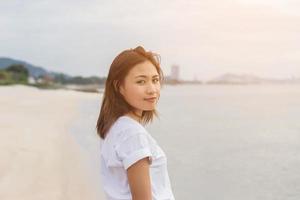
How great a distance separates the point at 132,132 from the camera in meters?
1.02

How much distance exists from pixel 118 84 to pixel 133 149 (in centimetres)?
16

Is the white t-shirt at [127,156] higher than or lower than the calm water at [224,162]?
higher

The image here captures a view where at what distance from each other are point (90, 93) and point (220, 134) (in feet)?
40.1

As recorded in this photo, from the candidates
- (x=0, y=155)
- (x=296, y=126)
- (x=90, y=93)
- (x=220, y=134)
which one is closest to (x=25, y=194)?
(x=0, y=155)

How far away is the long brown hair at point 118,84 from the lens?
42.5 inches

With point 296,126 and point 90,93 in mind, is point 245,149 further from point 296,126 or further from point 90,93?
point 90,93

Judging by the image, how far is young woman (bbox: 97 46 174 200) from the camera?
1.01 m

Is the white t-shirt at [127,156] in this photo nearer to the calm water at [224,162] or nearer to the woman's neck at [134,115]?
the woman's neck at [134,115]

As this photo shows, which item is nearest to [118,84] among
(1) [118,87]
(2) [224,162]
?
(1) [118,87]

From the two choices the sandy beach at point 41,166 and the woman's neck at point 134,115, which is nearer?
the woman's neck at point 134,115

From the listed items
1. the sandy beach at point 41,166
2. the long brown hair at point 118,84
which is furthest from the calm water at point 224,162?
the long brown hair at point 118,84

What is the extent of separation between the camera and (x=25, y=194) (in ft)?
11.6

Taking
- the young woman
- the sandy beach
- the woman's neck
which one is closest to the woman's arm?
the young woman

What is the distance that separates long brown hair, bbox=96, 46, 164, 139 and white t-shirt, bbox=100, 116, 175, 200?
0.10 feet
